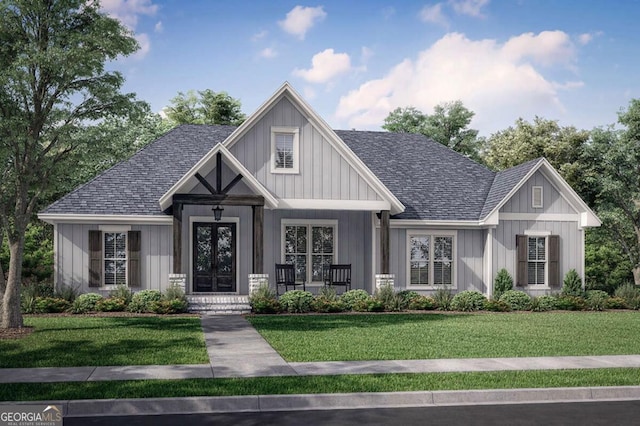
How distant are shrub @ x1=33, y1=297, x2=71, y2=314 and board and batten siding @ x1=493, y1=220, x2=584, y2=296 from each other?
47.0 ft

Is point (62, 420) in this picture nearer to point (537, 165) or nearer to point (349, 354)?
point (349, 354)

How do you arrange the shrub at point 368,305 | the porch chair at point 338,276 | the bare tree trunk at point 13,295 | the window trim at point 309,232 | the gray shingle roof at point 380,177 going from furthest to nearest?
the window trim at point 309,232 < the porch chair at point 338,276 < the gray shingle roof at point 380,177 < the shrub at point 368,305 < the bare tree trunk at point 13,295

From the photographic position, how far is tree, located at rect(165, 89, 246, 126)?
41906 mm

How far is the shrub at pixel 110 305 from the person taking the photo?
20984 millimetres

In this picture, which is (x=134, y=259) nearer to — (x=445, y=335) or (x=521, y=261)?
(x=445, y=335)

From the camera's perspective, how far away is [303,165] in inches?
923

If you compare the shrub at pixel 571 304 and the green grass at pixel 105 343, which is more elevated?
the green grass at pixel 105 343

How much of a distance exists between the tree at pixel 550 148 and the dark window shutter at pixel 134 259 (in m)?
21.6

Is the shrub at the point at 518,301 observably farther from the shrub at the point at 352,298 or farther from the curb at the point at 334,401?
the curb at the point at 334,401

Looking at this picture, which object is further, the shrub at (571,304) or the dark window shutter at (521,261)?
the dark window shutter at (521,261)

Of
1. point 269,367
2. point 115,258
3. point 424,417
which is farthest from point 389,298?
point 424,417

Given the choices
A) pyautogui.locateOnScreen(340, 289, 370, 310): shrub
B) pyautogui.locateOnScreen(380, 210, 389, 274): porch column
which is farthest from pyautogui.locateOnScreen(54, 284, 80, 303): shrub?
pyautogui.locateOnScreen(380, 210, 389, 274): porch column

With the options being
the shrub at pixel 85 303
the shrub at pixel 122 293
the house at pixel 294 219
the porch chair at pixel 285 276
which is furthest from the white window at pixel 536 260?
the shrub at pixel 85 303

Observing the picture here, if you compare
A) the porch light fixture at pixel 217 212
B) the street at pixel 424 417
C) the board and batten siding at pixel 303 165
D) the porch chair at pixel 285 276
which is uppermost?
the board and batten siding at pixel 303 165
